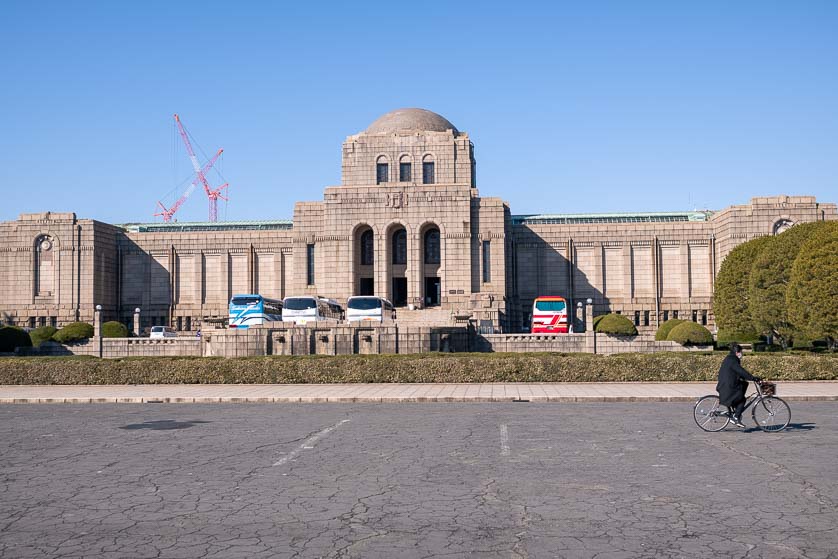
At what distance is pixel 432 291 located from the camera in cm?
7275

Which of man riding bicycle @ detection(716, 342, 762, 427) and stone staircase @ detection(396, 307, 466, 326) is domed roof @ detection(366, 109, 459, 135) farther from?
man riding bicycle @ detection(716, 342, 762, 427)

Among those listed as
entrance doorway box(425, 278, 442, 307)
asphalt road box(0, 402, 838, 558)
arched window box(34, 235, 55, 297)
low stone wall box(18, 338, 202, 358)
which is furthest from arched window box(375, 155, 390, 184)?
asphalt road box(0, 402, 838, 558)

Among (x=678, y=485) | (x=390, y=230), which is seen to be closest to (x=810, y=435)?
(x=678, y=485)

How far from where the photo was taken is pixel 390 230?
230 feet

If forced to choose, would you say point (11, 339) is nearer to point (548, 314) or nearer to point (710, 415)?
point (548, 314)

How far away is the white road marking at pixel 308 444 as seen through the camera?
47.0 feet

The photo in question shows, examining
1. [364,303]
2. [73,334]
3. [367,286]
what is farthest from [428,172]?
[73,334]

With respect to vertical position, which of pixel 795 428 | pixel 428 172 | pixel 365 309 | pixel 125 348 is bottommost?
pixel 795 428

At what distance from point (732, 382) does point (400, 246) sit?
5652 centimetres

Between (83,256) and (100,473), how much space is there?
63.6m

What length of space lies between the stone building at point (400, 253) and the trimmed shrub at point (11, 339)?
66.5ft

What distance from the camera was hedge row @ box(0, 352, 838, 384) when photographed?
1155 inches

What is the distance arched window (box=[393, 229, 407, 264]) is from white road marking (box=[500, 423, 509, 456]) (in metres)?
54.1

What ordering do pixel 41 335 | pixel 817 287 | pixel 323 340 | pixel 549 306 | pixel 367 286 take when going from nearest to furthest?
pixel 323 340 → pixel 817 287 → pixel 549 306 → pixel 41 335 → pixel 367 286
